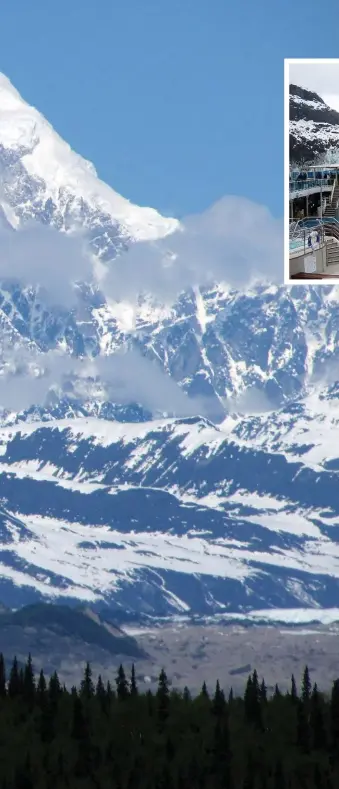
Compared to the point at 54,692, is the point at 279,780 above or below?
below

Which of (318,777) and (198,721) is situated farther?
(198,721)

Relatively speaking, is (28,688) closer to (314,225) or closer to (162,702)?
(162,702)

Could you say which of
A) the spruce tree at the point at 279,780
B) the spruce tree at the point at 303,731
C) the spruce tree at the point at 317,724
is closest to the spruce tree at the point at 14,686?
the spruce tree at the point at 303,731

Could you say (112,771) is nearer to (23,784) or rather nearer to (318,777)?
(23,784)

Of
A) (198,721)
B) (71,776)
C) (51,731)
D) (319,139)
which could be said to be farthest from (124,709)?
(319,139)

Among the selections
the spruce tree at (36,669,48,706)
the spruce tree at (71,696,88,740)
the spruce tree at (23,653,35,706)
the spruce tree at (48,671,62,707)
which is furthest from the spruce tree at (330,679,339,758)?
the spruce tree at (23,653,35,706)

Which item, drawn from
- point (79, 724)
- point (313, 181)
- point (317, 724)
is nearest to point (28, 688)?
point (79, 724)

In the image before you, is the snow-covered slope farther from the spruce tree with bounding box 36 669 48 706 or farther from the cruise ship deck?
the spruce tree with bounding box 36 669 48 706
